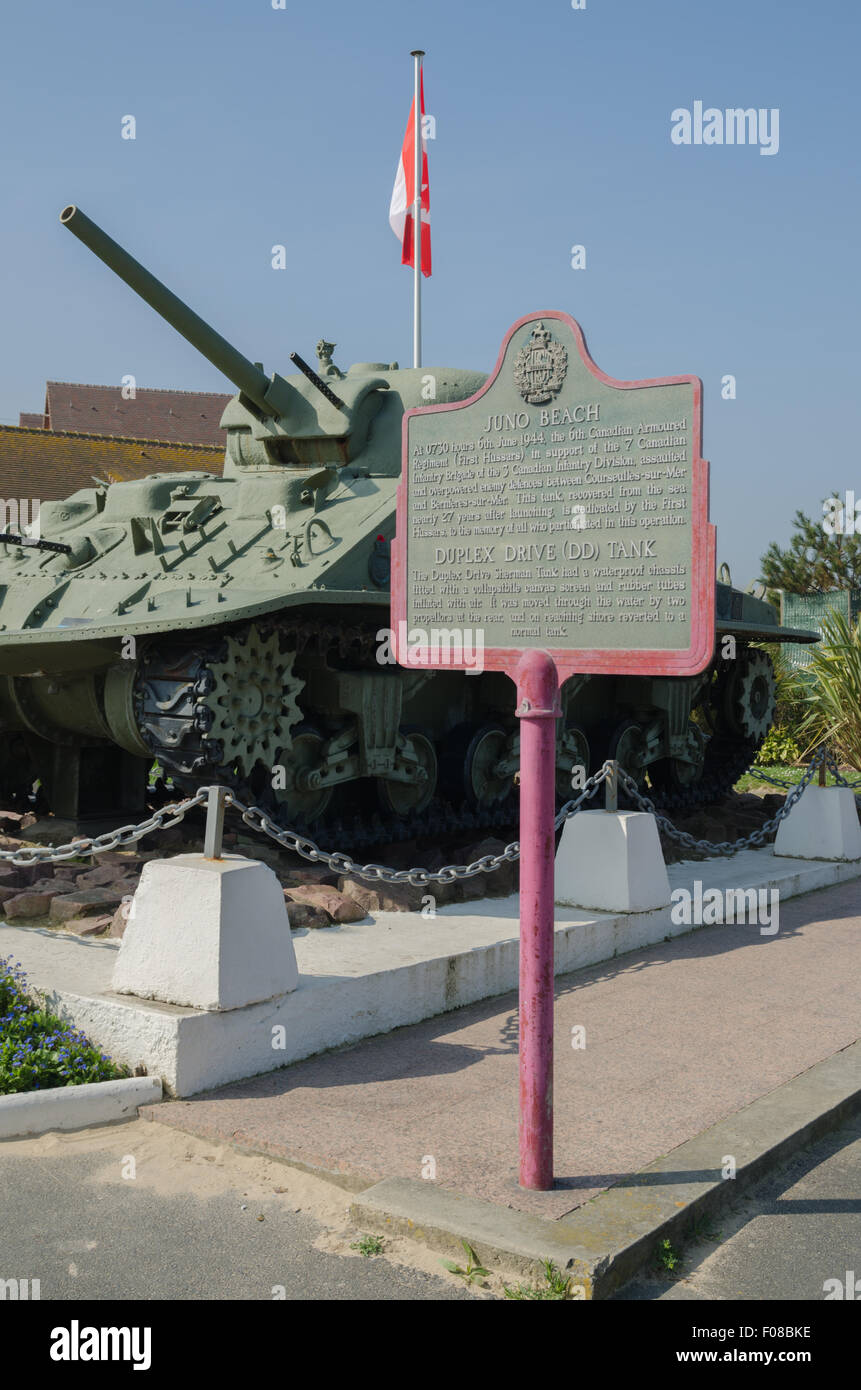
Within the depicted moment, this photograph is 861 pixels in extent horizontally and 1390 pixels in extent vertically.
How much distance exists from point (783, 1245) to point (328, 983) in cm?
238

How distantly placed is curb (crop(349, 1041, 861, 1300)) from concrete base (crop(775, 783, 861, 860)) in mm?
5801

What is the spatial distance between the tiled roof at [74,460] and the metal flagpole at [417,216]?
14.2 metres

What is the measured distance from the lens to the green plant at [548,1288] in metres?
3.65

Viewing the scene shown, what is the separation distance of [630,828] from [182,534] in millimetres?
4050

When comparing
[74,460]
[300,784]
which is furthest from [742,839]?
[74,460]

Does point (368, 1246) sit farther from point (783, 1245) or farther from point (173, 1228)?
point (783, 1245)

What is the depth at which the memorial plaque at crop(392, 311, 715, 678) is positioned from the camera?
4.28 metres

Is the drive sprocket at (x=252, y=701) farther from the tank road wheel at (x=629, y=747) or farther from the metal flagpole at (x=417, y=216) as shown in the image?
the metal flagpole at (x=417, y=216)

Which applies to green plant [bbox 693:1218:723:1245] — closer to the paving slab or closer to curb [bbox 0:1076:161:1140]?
the paving slab

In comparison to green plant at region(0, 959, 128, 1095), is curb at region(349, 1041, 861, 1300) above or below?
below

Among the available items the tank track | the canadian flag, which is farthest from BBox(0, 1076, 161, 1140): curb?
the canadian flag

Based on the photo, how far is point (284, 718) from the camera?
8.97m

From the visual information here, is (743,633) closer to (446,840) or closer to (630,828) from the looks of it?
(446,840)

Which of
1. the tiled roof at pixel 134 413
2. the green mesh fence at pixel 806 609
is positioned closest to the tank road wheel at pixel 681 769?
the green mesh fence at pixel 806 609
